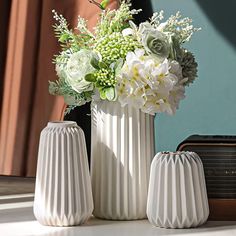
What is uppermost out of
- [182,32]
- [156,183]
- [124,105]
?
[182,32]

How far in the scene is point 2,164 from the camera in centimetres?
203

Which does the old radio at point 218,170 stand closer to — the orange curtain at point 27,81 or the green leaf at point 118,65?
the green leaf at point 118,65

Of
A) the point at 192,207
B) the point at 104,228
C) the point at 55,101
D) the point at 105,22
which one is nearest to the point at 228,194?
the point at 192,207

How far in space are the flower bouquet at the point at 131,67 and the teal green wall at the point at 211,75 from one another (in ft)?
1.49

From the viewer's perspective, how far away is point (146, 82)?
1.45 meters

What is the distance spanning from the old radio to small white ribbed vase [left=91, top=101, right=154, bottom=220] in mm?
103

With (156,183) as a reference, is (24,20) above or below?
above

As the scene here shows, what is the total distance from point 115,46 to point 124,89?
0.34ft

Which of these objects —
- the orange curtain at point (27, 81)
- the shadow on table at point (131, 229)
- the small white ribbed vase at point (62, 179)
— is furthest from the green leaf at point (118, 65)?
the orange curtain at point (27, 81)

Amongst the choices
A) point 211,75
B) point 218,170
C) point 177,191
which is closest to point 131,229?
point 177,191

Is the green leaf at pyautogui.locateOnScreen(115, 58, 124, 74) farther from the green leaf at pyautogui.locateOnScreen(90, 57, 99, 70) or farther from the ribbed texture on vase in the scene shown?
the ribbed texture on vase

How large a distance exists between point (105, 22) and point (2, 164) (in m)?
0.65

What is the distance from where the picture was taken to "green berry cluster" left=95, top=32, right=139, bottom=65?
1.50 m

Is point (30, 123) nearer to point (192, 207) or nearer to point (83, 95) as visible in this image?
point (83, 95)
